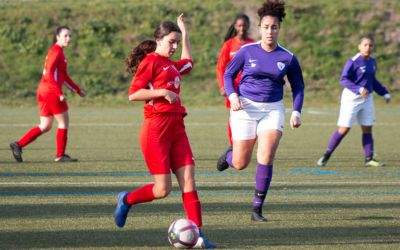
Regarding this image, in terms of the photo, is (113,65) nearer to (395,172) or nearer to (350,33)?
(350,33)

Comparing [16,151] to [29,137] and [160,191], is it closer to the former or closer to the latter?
[29,137]

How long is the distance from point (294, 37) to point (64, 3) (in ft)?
29.9

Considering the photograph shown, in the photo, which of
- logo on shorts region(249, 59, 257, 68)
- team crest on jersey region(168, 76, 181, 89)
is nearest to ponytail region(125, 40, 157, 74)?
team crest on jersey region(168, 76, 181, 89)

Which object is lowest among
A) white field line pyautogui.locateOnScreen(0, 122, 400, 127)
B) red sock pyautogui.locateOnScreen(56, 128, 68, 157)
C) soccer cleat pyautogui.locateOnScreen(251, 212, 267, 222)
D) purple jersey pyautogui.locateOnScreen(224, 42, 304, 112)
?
white field line pyautogui.locateOnScreen(0, 122, 400, 127)

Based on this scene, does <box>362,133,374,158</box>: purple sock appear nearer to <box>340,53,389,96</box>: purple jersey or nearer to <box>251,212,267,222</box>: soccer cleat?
<box>340,53,389,96</box>: purple jersey

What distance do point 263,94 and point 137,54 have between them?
1574mm

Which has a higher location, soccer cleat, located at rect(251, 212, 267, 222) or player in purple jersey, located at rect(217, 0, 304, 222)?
player in purple jersey, located at rect(217, 0, 304, 222)

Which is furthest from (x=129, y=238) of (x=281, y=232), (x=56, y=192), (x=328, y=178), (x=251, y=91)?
(x=328, y=178)

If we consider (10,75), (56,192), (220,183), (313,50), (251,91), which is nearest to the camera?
(251,91)

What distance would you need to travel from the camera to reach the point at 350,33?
36469 millimetres

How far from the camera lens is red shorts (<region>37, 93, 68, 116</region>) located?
1433 cm

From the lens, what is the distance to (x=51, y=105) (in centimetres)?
1436

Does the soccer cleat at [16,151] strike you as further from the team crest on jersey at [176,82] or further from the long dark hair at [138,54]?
the team crest on jersey at [176,82]

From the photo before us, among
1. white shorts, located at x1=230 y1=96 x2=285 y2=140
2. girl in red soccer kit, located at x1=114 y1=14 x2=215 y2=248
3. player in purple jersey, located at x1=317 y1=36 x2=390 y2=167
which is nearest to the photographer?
girl in red soccer kit, located at x1=114 y1=14 x2=215 y2=248
